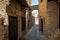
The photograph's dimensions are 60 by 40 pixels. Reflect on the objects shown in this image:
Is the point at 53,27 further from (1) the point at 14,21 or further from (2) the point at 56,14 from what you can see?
(1) the point at 14,21

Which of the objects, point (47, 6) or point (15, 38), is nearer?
point (15, 38)

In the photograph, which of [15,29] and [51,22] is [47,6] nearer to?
[51,22]

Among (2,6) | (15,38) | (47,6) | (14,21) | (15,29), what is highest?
(47,6)

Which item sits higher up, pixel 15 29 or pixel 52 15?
pixel 52 15

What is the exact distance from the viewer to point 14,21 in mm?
7645

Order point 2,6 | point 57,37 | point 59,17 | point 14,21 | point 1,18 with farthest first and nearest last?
point 59,17, point 14,21, point 57,37, point 2,6, point 1,18

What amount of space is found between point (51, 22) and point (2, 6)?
287 inches

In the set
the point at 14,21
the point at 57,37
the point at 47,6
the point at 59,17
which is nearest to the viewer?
the point at 57,37

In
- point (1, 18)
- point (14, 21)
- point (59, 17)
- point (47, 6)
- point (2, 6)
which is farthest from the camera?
point (47, 6)

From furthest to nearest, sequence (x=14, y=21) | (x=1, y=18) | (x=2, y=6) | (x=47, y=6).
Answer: (x=47, y=6) → (x=14, y=21) → (x=2, y=6) → (x=1, y=18)

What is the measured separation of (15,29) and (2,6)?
4.29 metres

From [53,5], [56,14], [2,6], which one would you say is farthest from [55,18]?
[2,6]

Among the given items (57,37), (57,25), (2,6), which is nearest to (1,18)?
(2,6)

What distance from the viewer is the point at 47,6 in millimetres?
10867
